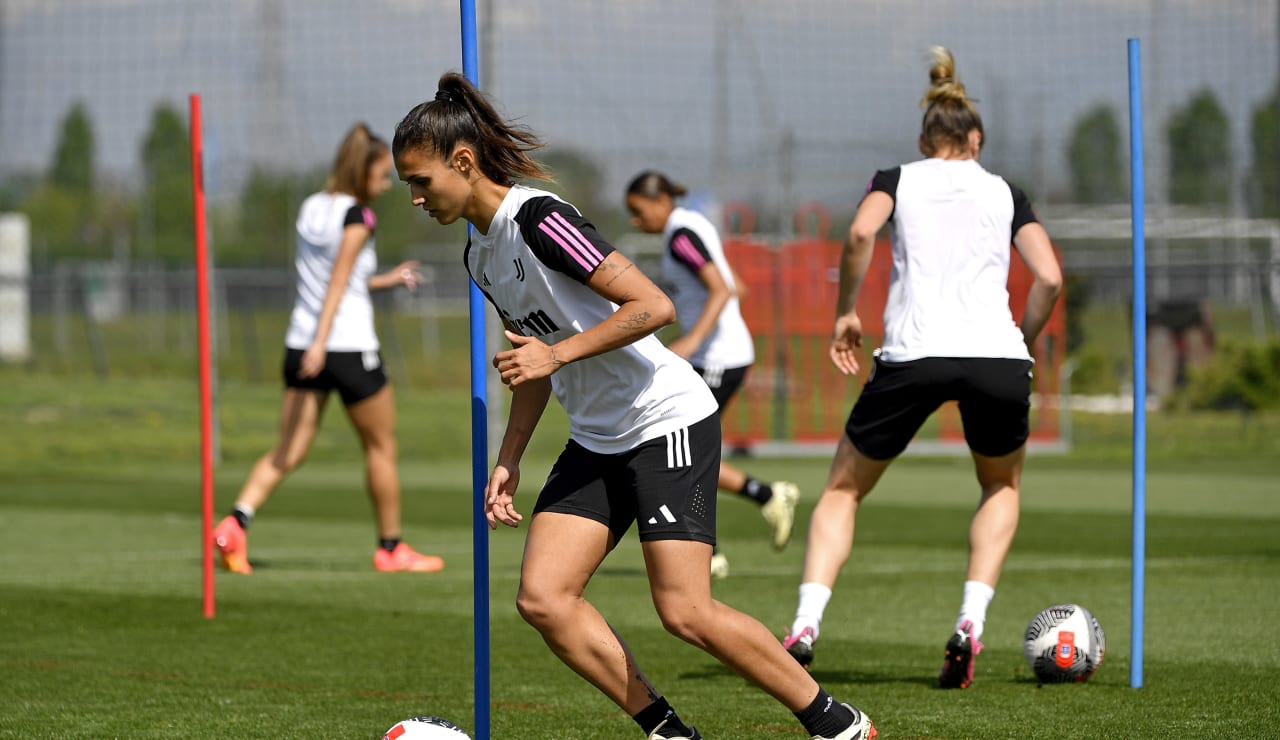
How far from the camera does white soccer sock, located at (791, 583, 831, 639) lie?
6.32 metres

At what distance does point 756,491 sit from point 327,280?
2.81 meters

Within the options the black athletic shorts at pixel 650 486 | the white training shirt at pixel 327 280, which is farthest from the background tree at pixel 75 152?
the black athletic shorts at pixel 650 486

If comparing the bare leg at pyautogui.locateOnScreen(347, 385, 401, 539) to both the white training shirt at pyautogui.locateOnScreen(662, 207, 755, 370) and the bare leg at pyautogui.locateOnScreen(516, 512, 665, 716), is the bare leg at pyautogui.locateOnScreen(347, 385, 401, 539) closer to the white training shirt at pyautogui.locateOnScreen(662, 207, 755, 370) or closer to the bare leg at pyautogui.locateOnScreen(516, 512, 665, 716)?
the white training shirt at pyautogui.locateOnScreen(662, 207, 755, 370)

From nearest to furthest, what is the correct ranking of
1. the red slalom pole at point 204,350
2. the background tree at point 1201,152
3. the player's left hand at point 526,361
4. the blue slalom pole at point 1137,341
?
the player's left hand at point 526,361 → the blue slalom pole at point 1137,341 → the red slalom pole at point 204,350 → the background tree at point 1201,152

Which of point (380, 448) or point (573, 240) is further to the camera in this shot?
point (380, 448)

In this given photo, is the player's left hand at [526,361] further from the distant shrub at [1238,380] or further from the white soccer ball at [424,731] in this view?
the distant shrub at [1238,380]

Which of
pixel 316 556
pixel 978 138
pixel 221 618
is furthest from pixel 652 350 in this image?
pixel 316 556

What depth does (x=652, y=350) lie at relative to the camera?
15.5ft

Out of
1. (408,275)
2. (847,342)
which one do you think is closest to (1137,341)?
(847,342)

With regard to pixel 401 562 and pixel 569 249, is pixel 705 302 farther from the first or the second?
pixel 569 249

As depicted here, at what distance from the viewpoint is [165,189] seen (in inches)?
1088

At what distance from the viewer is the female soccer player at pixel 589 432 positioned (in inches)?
177

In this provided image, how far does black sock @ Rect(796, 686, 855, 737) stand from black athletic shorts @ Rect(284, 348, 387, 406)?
18.0ft

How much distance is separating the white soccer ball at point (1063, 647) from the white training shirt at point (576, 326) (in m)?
2.11
